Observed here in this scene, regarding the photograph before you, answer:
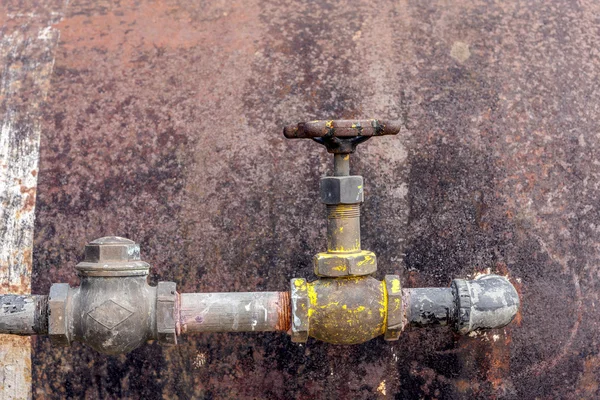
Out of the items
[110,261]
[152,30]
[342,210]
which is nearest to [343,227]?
[342,210]

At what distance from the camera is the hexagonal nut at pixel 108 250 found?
161cm

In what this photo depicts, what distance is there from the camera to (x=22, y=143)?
1.98m

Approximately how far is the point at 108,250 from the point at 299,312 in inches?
20.8

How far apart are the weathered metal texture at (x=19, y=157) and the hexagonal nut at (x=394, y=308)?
3.56 feet

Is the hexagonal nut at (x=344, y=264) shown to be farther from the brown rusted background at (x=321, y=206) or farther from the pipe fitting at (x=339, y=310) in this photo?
the brown rusted background at (x=321, y=206)

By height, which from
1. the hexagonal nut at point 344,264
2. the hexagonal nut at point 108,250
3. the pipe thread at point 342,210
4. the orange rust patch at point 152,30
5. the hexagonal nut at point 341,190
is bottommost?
the hexagonal nut at point 344,264

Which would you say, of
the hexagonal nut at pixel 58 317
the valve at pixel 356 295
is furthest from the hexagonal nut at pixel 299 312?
the hexagonal nut at pixel 58 317

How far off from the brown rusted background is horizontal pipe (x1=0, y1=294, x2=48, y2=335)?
236 millimetres

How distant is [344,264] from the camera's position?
5.35 feet

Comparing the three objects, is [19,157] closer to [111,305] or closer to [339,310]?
[111,305]

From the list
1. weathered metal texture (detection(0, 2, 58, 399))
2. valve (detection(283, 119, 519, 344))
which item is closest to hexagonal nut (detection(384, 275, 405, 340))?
valve (detection(283, 119, 519, 344))

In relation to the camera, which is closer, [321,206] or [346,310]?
[346,310]

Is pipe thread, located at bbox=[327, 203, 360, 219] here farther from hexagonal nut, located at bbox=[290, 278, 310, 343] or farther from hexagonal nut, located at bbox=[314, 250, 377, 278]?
hexagonal nut, located at bbox=[290, 278, 310, 343]

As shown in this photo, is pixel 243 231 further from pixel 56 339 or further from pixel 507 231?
pixel 507 231
